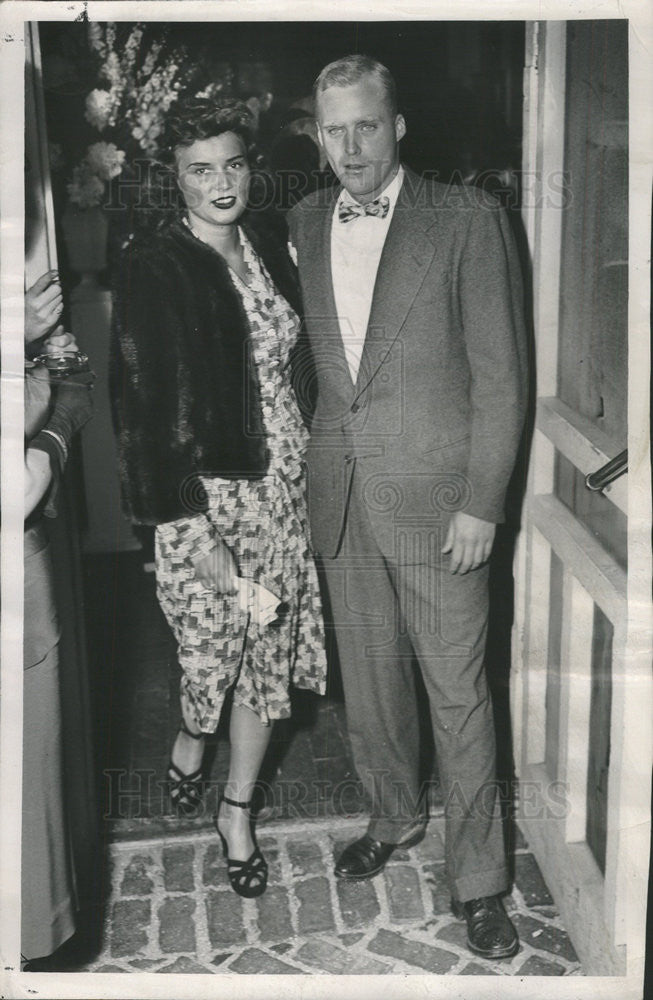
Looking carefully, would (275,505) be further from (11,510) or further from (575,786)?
(575,786)

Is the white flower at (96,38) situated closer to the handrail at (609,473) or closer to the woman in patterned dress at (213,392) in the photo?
the woman in patterned dress at (213,392)

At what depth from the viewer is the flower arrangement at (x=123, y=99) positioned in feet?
7.52

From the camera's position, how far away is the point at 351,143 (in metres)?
2.38

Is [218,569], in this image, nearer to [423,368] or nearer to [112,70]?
A: [423,368]

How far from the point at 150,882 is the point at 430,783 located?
2.59ft

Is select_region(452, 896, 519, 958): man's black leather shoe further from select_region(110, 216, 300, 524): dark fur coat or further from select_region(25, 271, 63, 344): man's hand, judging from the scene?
select_region(25, 271, 63, 344): man's hand

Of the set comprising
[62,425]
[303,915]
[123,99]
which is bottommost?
[303,915]

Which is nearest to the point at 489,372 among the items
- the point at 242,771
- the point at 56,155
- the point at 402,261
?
the point at 402,261

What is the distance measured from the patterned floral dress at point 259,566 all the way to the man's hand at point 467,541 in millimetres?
332

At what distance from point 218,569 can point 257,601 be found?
0.42 ft

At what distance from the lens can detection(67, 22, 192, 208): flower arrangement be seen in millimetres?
2293

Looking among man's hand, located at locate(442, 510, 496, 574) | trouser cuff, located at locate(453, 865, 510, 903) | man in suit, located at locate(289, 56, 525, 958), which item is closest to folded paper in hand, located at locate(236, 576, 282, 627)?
man in suit, located at locate(289, 56, 525, 958)

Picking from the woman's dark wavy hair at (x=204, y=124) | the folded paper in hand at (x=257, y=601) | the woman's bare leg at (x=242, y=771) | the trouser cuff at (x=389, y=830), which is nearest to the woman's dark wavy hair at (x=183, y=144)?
the woman's dark wavy hair at (x=204, y=124)

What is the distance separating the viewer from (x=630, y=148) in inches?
85.4
